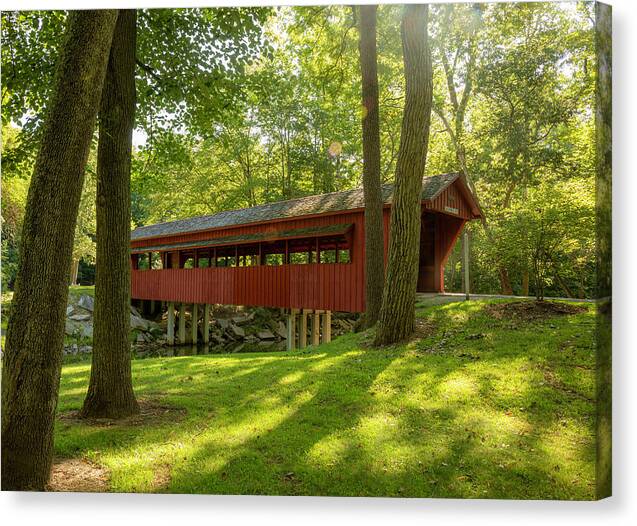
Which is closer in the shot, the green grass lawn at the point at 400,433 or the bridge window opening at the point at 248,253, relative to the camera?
the green grass lawn at the point at 400,433

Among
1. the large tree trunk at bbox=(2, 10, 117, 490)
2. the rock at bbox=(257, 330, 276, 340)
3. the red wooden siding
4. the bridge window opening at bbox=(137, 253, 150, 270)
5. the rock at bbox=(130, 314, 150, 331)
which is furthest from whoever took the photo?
the rock at bbox=(257, 330, 276, 340)

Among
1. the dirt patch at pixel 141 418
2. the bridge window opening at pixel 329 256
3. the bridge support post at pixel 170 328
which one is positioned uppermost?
the bridge window opening at pixel 329 256

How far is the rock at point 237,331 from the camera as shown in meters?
17.1

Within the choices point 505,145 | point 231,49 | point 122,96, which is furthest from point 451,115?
point 122,96

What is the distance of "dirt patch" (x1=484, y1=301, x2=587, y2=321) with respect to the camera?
13.1ft

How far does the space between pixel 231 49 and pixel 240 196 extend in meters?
4.09

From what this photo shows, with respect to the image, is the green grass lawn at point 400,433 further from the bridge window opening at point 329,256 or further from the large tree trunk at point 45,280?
the bridge window opening at point 329,256

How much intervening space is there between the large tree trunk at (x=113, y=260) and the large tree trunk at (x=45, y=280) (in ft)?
3.33

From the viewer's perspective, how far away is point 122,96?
4.19 metres

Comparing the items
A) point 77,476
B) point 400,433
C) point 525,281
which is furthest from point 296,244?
point 77,476

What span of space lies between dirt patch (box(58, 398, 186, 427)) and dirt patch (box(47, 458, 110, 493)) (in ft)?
1.70

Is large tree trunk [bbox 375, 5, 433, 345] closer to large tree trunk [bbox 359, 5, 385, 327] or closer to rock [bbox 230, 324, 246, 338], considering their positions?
large tree trunk [bbox 359, 5, 385, 327]

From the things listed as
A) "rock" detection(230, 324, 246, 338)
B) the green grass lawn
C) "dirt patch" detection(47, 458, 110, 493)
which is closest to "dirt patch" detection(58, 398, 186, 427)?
the green grass lawn

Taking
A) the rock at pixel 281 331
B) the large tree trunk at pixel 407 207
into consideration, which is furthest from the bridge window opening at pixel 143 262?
the large tree trunk at pixel 407 207
